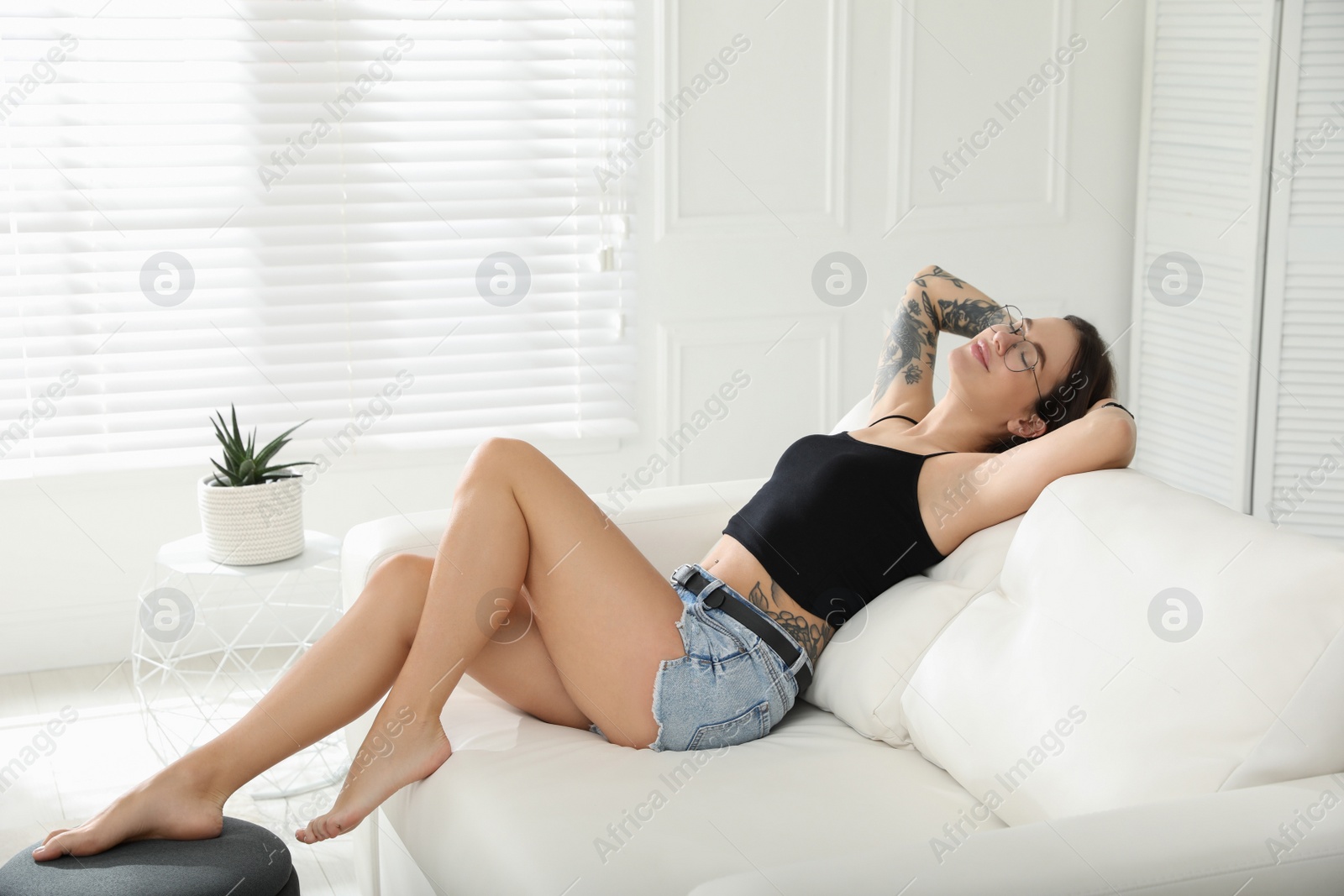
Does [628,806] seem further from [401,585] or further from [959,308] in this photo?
[959,308]

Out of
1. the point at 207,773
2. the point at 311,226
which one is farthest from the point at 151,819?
the point at 311,226

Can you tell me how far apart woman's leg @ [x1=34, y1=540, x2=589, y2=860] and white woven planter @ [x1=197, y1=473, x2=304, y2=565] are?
27.0 inches

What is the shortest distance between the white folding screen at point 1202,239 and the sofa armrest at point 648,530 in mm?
1683

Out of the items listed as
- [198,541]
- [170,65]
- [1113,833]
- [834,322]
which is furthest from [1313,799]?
[170,65]

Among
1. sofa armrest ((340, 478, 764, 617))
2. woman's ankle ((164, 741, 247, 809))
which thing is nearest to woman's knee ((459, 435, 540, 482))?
sofa armrest ((340, 478, 764, 617))

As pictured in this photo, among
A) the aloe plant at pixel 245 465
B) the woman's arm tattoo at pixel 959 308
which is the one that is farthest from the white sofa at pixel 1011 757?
the aloe plant at pixel 245 465

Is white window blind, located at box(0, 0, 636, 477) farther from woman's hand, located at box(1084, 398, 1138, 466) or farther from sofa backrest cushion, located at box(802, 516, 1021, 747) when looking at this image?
woman's hand, located at box(1084, 398, 1138, 466)

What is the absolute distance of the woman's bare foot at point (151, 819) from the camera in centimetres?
151

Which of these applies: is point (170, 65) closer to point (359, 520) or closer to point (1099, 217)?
point (359, 520)

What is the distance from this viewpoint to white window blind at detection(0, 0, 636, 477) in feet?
9.85

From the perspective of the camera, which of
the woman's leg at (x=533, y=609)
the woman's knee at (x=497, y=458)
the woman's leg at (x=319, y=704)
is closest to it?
the woman's leg at (x=319, y=704)

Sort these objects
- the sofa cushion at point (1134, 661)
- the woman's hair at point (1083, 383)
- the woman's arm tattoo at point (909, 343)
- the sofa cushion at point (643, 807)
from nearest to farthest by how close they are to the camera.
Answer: the sofa cushion at point (1134, 661)
the sofa cushion at point (643, 807)
the woman's hair at point (1083, 383)
the woman's arm tattoo at point (909, 343)

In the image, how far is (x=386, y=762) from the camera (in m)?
1.66

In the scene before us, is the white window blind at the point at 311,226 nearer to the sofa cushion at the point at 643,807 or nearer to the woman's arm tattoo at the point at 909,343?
the woman's arm tattoo at the point at 909,343
